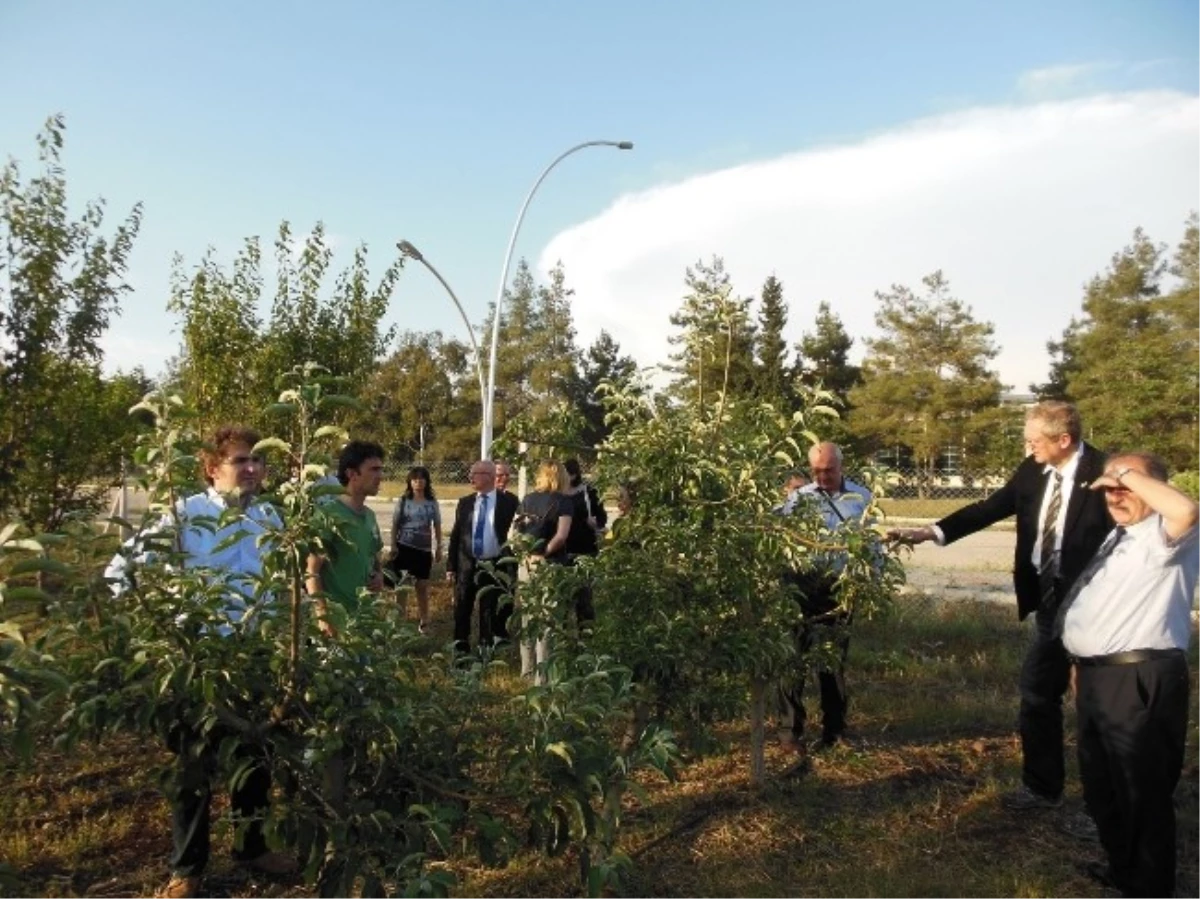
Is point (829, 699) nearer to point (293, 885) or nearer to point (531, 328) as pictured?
point (293, 885)

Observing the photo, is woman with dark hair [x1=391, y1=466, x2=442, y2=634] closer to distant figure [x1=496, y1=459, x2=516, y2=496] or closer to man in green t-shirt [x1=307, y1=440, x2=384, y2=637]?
distant figure [x1=496, y1=459, x2=516, y2=496]

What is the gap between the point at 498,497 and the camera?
25.3ft

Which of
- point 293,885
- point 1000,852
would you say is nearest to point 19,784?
point 293,885

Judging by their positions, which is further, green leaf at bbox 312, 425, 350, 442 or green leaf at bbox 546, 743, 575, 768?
green leaf at bbox 546, 743, 575, 768

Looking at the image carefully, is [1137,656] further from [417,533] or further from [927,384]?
[927,384]

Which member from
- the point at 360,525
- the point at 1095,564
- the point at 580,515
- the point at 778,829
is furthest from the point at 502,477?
the point at 1095,564

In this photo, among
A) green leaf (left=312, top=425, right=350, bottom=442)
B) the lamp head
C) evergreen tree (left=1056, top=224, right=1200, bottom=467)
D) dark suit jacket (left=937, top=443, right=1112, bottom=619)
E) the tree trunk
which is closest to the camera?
green leaf (left=312, top=425, right=350, bottom=442)

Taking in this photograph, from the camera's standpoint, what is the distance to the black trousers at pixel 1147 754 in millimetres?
3471

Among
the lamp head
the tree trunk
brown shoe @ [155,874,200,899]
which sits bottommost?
brown shoe @ [155,874,200,899]

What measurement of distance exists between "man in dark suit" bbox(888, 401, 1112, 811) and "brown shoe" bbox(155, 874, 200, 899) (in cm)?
327

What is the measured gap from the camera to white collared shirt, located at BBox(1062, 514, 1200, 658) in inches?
137

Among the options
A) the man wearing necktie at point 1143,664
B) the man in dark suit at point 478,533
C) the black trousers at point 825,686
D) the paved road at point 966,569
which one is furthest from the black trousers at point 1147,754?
the man in dark suit at point 478,533

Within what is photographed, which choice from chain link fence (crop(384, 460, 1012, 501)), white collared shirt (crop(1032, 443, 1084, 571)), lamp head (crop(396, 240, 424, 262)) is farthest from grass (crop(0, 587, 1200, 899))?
chain link fence (crop(384, 460, 1012, 501))

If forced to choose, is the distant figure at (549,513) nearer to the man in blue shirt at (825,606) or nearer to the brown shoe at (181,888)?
the man in blue shirt at (825,606)
